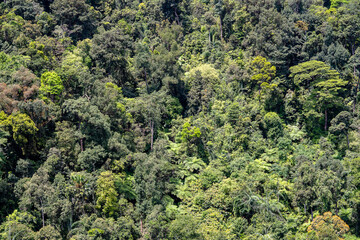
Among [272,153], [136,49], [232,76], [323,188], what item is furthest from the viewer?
[136,49]

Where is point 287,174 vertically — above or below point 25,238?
below

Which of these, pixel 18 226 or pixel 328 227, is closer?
pixel 18 226

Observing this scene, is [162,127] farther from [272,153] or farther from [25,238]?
[25,238]

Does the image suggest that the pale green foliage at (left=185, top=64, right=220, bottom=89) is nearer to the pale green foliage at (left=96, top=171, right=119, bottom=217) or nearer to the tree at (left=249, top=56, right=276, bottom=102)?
the tree at (left=249, top=56, right=276, bottom=102)

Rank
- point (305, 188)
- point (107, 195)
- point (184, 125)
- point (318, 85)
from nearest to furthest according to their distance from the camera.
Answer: point (107, 195), point (305, 188), point (318, 85), point (184, 125)

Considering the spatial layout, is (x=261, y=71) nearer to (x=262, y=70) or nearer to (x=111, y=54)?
(x=262, y=70)

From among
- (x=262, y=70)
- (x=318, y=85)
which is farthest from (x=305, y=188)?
(x=262, y=70)

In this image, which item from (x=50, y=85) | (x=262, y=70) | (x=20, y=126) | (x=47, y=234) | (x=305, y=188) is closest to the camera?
(x=47, y=234)

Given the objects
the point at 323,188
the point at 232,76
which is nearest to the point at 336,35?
the point at 232,76

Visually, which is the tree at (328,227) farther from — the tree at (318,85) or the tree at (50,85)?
the tree at (50,85)
